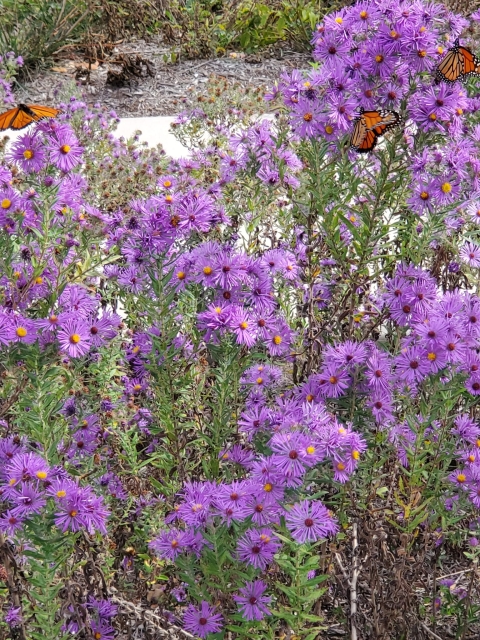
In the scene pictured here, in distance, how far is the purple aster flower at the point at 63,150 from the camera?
233 centimetres

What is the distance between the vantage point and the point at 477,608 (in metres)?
2.41

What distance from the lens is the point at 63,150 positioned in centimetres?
233

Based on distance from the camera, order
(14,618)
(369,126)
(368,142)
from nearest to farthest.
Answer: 1. (14,618)
2. (369,126)
3. (368,142)

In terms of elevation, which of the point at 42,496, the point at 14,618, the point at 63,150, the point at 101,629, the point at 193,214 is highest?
the point at 63,150

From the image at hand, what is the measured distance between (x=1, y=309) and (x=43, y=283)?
0.18 metres

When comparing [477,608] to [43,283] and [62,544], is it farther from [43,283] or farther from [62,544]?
[43,283]

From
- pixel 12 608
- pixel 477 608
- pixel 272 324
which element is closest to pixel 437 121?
pixel 272 324

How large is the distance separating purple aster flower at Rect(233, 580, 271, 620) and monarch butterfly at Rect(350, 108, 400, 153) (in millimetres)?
1284

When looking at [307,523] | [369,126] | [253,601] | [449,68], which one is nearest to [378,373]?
[307,523]

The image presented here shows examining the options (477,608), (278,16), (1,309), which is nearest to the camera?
(1,309)

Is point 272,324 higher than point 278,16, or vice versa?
point 272,324

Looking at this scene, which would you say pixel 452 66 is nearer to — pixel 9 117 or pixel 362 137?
pixel 362 137

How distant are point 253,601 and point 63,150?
1.28 m

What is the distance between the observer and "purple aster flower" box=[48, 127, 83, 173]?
2330 mm
